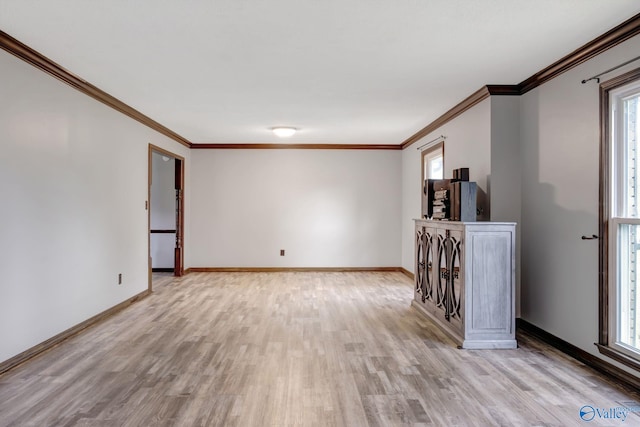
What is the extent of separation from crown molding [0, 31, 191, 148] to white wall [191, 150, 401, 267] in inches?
85.6

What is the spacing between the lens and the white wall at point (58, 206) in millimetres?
2992

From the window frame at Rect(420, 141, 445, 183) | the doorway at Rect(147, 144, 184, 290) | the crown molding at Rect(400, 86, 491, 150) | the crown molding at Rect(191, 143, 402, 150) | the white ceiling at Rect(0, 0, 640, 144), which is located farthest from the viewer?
the doorway at Rect(147, 144, 184, 290)

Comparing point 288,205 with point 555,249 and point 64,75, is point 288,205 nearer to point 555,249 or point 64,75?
point 64,75

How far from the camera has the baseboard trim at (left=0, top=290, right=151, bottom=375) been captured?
2952 millimetres

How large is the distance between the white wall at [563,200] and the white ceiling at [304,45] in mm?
280

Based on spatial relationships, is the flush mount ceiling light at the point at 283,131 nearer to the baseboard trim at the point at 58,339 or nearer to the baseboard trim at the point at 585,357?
the baseboard trim at the point at 58,339

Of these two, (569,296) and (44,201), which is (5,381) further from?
(569,296)

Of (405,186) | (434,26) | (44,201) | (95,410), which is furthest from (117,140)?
(405,186)

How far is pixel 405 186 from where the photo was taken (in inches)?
294

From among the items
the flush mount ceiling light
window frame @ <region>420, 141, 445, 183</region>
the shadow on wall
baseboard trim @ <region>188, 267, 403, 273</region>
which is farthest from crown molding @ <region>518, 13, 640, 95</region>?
baseboard trim @ <region>188, 267, 403, 273</region>

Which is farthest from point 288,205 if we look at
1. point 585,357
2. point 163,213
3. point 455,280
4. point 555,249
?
point 585,357

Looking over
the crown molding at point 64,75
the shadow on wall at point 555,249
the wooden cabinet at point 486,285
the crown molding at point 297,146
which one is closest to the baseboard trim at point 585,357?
the shadow on wall at point 555,249

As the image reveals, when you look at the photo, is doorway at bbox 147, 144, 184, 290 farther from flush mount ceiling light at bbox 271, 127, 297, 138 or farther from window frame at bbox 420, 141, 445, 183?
window frame at bbox 420, 141, 445, 183

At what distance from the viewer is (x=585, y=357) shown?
3.10m
